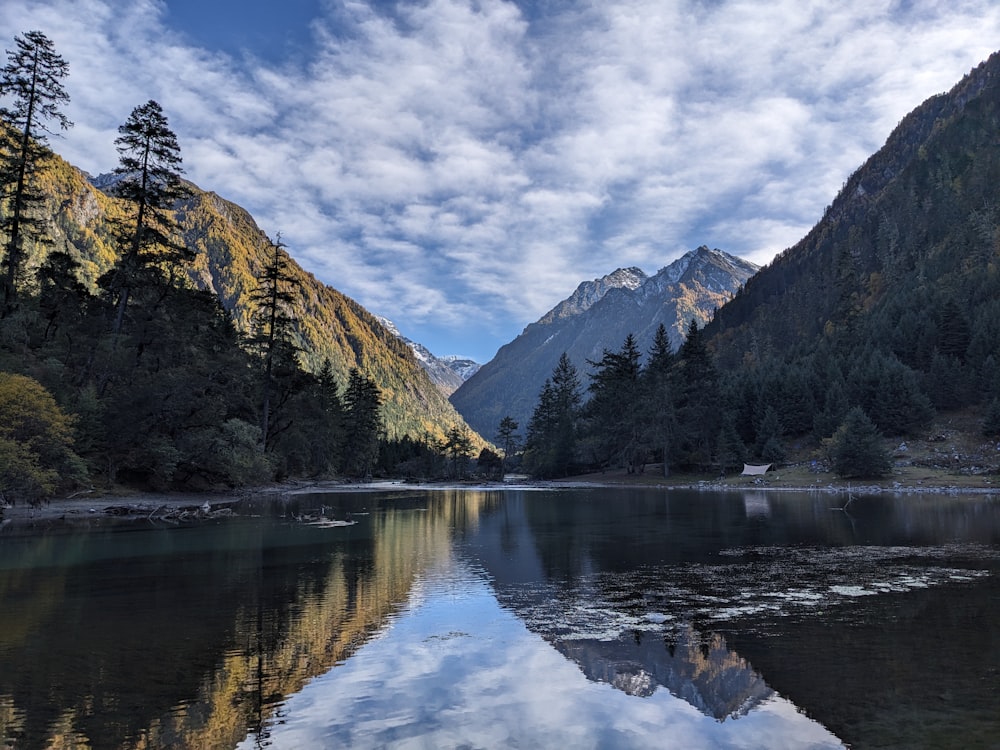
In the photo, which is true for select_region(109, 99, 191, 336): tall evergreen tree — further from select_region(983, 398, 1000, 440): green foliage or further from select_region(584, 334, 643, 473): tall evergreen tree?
select_region(983, 398, 1000, 440): green foliage

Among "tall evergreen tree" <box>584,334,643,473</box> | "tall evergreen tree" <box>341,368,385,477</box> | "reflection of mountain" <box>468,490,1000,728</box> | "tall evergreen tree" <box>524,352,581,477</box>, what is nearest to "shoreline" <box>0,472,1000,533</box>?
"tall evergreen tree" <box>584,334,643,473</box>

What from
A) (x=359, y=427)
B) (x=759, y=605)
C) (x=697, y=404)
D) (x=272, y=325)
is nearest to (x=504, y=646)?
(x=759, y=605)

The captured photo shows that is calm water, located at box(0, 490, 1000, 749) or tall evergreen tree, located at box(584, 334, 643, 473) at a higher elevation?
tall evergreen tree, located at box(584, 334, 643, 473)

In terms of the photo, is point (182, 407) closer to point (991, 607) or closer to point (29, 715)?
point (29, 715)

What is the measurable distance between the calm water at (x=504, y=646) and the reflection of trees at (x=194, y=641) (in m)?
0.07

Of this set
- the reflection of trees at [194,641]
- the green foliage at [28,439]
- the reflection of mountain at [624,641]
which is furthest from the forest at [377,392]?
the reflection of mountain at [624,641]

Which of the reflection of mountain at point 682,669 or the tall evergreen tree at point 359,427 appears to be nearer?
the reflection of mountain at point 682,669

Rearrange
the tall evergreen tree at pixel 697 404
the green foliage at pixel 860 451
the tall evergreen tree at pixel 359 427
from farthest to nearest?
1. the tall evergreen tree at pixel 359 427
2. the tall evergreen tree at pixel 697 404
3. the green foliage at pixel 860 451

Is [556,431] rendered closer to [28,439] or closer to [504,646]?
[28,439]

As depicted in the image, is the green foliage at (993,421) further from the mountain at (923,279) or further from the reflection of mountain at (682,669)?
the reflection of mountain at (682,669)

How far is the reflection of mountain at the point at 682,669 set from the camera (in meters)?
10.4

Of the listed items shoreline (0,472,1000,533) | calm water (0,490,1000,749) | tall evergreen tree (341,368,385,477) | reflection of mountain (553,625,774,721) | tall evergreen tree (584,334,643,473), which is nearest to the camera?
calm water (0,490,1000,749)

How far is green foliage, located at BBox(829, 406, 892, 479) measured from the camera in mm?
73750

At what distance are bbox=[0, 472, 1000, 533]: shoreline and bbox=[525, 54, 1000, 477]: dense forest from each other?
21.0 feet
